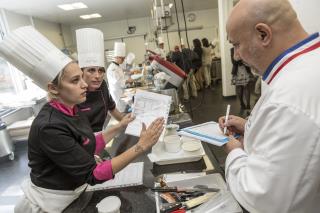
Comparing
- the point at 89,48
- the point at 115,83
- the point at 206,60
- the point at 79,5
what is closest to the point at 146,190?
the point at 89,48

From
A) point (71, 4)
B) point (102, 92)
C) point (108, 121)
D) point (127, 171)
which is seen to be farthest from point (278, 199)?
point (71, 4)

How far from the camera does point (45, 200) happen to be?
92 centimetres

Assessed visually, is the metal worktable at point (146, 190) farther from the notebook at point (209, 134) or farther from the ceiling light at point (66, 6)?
the ceiling light at point (66, 6)

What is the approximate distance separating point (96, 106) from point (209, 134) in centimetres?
98

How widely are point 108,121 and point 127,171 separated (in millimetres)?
1041

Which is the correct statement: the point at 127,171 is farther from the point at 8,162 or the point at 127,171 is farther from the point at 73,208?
the point at 8,162

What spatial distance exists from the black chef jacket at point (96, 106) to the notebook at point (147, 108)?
1.74ft

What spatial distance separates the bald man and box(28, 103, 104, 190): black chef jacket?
0.56 metres

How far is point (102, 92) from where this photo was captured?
177 centimetres

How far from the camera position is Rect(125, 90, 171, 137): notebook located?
1.22m

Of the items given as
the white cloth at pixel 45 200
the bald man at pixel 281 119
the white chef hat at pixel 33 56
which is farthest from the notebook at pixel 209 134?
the white chef hat at pixel 33 56

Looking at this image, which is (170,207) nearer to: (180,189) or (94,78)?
(180,189)

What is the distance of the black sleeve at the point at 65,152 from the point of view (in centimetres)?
86

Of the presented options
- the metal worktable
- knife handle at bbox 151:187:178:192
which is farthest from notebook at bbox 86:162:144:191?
knife handle at bbox 151:187:178:192
